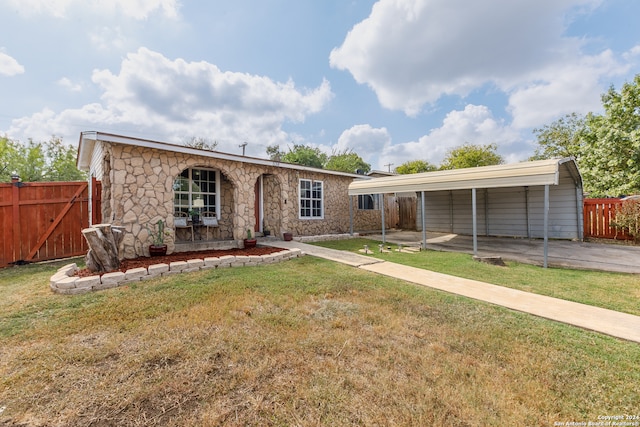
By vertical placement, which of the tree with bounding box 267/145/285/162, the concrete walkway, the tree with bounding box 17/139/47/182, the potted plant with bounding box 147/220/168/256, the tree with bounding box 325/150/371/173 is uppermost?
the tree with bounding box 267/145/285/162

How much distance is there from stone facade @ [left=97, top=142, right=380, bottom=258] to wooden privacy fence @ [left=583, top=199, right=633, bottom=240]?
8.47 meters

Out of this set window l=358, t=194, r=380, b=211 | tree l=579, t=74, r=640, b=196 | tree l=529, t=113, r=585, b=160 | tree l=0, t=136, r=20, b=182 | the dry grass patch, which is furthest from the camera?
tree l=529, t=113, r=585, b=160

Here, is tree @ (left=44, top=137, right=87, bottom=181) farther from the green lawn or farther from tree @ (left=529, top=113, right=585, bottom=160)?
tree @ (left=529, top=113, right=585, bottom=160)

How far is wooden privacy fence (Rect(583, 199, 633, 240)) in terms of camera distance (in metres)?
9.42

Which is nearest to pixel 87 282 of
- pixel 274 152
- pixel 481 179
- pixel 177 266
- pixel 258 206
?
pixel 177 266

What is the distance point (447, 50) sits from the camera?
930 cm

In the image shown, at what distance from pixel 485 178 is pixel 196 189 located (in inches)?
351

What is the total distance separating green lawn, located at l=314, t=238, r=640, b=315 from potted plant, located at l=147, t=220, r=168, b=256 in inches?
224

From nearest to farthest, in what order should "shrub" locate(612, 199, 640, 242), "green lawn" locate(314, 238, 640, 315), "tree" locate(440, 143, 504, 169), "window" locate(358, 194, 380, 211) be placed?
"green lawn" locate(314, 238, 640, 315)
"shrub" locate(612, 199, 640, 242)
"window" locate(358, 194, 380, 211)
"tree" locate(440, 143, 504, 169)

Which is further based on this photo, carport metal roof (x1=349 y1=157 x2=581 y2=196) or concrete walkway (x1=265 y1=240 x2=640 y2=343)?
carport metal roof (x1=349 y1=157 x2=581 y2=196)

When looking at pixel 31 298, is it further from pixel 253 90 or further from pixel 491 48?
pixel 253 90

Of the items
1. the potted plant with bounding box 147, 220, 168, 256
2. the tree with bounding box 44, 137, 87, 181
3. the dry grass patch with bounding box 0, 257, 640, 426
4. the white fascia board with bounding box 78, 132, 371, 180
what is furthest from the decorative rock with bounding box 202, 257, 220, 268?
the tree with bounding box 44, 137, 87, 181

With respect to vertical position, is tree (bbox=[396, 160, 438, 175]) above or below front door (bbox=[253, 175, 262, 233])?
above

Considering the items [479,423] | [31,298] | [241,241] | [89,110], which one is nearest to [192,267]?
[31,298]
